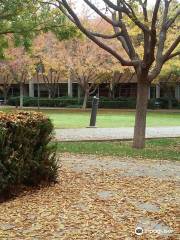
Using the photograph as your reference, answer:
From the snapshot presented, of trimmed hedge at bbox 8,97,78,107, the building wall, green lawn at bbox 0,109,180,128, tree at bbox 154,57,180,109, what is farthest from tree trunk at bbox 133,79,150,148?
trimmed hedge at bbox 8,97,78,107

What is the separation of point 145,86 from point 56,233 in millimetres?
9625

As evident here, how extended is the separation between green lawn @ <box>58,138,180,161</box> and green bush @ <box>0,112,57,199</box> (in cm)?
531

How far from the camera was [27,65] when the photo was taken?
4688 cm

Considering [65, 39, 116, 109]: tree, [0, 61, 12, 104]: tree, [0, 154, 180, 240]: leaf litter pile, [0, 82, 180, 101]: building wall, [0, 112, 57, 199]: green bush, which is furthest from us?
[0, 82, 180, 101]: building wall

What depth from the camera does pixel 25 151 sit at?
287 inches

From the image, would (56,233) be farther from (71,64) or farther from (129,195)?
(71,64)

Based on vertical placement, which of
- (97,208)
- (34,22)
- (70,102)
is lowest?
(70,102)

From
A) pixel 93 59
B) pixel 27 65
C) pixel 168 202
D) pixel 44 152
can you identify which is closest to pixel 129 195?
pixel 168 202

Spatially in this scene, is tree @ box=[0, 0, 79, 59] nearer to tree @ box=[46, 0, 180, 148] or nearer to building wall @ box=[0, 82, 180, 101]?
tree @ box=[46, 0, 180, 148]

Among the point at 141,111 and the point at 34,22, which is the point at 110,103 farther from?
the point at 141,111

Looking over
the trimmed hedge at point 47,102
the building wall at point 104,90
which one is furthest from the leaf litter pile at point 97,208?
the trimmed hedge at point 47,102

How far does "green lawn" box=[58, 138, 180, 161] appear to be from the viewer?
13284 millimetres

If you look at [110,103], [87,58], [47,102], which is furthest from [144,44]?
[47,102]

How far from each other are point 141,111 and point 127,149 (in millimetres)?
1158
